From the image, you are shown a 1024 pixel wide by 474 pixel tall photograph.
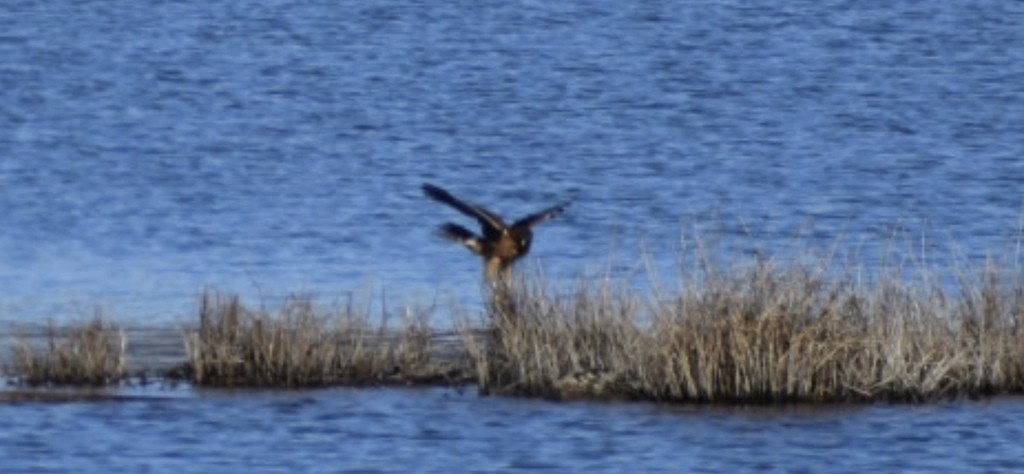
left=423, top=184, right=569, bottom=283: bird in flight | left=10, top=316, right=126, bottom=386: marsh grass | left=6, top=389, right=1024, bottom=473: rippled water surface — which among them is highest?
left=423, top=184, right=569, bottom=283: bird in flight

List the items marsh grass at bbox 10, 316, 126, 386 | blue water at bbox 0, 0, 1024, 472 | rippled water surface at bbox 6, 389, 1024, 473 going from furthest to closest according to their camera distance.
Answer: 1. marsh grass at bbox 10, 316, 126, 386
2. blue water at bbox 0, 0, 1024, 472
3. rippled water surface at bbox 6, 389, 1024, 473

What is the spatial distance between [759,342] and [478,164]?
61.1 feet

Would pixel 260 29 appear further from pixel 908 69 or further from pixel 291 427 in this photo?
pixel 291 427

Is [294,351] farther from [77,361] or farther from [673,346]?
[673,346]

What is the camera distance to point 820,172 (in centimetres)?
3331

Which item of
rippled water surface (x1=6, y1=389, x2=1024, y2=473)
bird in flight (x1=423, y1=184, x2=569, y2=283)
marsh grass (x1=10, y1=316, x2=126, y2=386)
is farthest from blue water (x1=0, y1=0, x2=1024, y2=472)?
bird in flight (x1=423, y1=184, x2=569, y2=283)


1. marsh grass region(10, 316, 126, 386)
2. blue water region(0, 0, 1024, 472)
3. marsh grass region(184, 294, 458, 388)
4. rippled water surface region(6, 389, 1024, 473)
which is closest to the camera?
rippled water surface region(6, 389, 1024, 473)

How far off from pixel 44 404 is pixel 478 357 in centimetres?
220

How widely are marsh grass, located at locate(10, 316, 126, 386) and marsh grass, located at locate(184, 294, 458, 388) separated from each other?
16.0 inches

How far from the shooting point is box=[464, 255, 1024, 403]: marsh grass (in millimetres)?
15570

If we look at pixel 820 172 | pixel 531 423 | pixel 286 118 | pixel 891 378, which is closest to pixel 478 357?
pixel 531 423

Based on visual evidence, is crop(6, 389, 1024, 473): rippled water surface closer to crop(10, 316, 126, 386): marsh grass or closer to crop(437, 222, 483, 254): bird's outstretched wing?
crop(10, 316, 126, 386): marsh grass

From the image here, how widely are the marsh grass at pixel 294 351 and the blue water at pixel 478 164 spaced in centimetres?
19

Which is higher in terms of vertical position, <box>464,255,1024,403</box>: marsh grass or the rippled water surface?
<box>464,255,1024,403</box>: marsh grass
